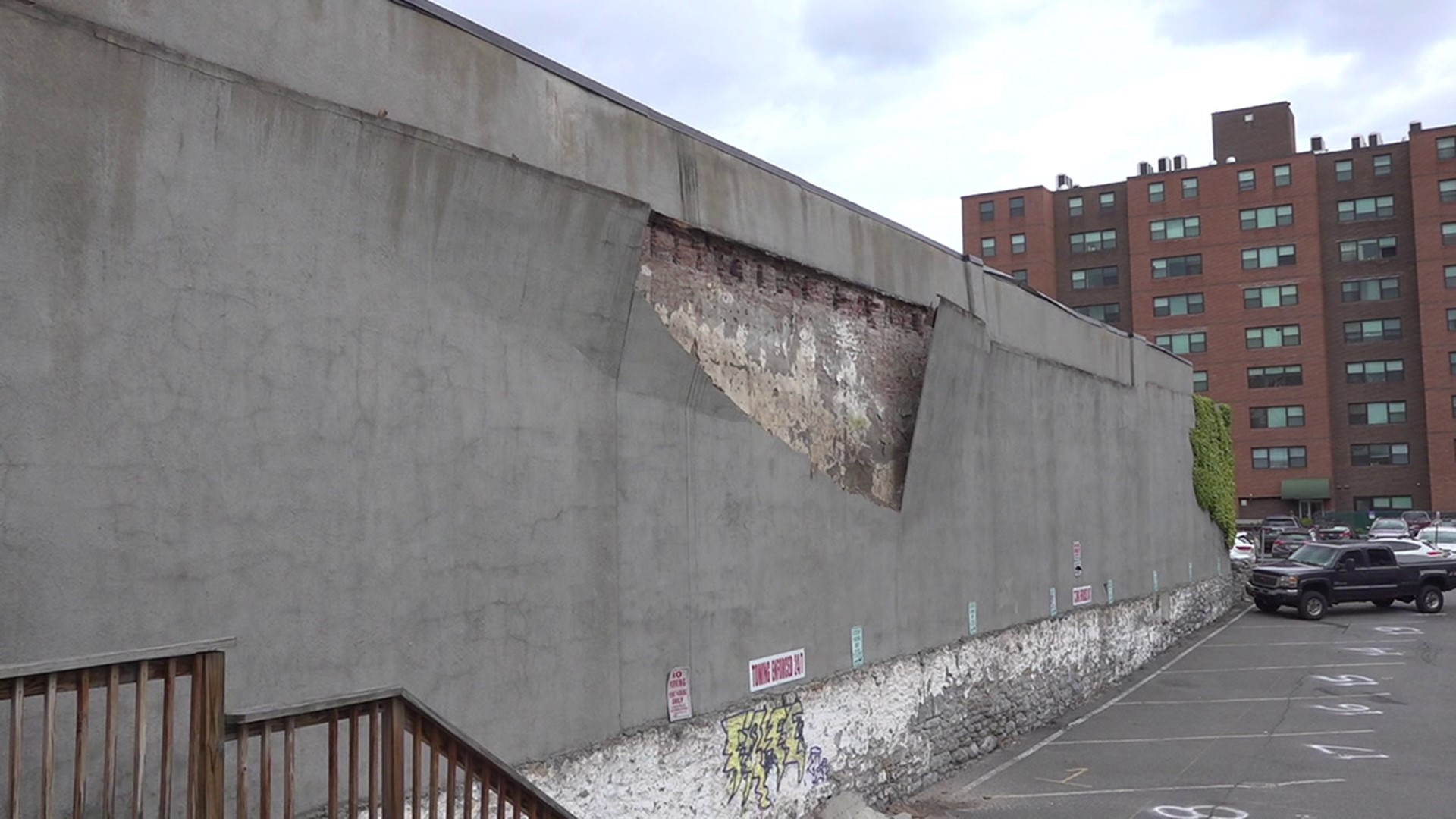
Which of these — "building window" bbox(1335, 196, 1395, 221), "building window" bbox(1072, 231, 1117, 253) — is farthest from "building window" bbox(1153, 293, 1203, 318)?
"building window" bbox(1335, 196, 1395, 221)

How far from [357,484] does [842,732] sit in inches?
256

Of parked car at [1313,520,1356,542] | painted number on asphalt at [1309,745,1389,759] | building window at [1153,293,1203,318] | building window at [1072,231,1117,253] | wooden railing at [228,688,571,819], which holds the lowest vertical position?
painted number on asphalt at [1309,745,1389,759]

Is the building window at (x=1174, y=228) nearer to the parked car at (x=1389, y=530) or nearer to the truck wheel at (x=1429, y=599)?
the parked car at (x=1389, y=530)

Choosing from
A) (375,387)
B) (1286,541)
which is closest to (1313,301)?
(1286,541)

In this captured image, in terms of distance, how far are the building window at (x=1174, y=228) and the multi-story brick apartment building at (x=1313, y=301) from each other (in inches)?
3.5

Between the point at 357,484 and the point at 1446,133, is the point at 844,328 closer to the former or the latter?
the point at 357,484

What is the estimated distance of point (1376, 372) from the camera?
222 ft

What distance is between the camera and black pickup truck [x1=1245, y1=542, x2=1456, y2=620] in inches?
1131

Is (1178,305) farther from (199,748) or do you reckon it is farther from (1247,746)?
(199,748)

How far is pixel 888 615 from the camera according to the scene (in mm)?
12688

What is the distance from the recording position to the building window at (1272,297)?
2704 inches

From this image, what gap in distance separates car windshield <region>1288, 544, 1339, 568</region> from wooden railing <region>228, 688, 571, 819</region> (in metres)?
27.7

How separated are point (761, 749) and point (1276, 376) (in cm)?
6720

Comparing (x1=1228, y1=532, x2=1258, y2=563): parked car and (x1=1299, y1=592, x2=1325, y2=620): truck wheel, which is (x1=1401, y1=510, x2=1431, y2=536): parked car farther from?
(x1=1299, y1=592, x2=1325, y2=620): truck wheel
